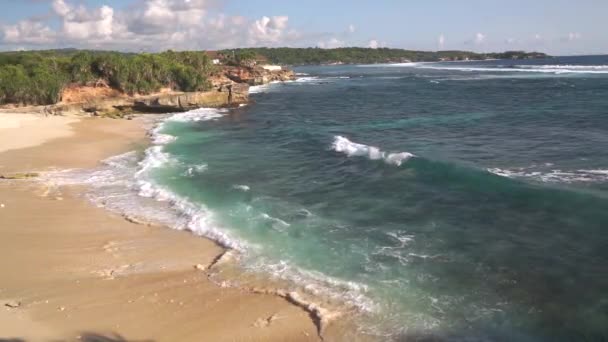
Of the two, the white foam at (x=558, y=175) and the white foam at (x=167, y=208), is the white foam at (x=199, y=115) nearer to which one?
the white foam at (x=167, y=208)

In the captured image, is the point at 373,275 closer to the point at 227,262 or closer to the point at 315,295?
the point at 315,295

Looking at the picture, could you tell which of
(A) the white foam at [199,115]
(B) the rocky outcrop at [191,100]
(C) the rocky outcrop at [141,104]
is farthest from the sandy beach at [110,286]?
(B) the rocky outcrop at [191,100]

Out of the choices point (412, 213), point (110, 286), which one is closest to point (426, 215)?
point (412, 213)

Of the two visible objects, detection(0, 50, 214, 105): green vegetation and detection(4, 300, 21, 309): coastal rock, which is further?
detection(0, 50, 214, 105): green vegetation

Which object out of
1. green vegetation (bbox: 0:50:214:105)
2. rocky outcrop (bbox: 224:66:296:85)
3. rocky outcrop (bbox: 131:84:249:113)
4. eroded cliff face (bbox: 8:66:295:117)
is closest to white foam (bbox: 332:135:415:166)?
rocky outcrop (bbox: 131:84:249:113)

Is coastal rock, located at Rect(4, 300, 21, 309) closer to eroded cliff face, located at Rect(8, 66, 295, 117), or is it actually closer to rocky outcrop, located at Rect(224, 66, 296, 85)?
eroded cliff face, located at Rect(8, 66, 295, 117)

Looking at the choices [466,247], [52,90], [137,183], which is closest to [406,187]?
[466,247]
